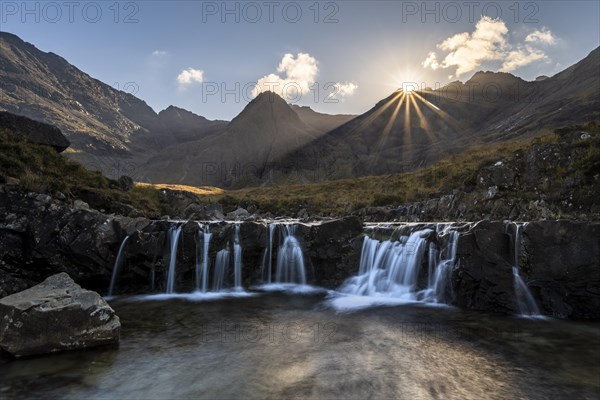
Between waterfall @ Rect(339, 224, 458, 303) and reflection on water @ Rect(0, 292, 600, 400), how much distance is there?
7.17 ft

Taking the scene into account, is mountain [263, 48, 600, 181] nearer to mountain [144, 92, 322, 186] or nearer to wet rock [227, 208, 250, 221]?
mountain [144, 92, 322, 186]

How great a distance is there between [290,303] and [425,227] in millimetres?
7467

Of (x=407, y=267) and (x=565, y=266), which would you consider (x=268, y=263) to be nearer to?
(x=407, y=267)

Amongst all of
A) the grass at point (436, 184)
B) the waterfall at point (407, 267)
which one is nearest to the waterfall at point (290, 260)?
the waterfall at point (407, 267)

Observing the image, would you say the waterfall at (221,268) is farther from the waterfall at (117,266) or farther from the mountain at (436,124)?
the mountain at (436,124)

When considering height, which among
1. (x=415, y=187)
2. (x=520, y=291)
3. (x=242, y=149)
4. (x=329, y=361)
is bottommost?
(x=329, y=361)

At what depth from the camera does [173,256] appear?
18484mm

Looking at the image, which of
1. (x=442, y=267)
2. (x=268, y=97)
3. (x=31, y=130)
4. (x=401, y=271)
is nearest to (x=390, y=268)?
(x=401, y=271)

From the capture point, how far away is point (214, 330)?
11773mm

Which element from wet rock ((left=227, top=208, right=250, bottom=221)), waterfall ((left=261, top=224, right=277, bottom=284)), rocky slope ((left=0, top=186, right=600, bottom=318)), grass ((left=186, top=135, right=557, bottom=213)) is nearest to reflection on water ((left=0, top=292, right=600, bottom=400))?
rocky slope ((left=0, top=186, right=600, bottom=318))

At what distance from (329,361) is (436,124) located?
171 meters

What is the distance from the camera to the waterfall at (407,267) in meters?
15.0

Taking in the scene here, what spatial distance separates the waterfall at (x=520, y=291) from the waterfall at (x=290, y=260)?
32.6 feet

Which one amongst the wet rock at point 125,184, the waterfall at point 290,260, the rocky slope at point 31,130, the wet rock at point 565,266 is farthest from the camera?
the wet rock at point 125,184
